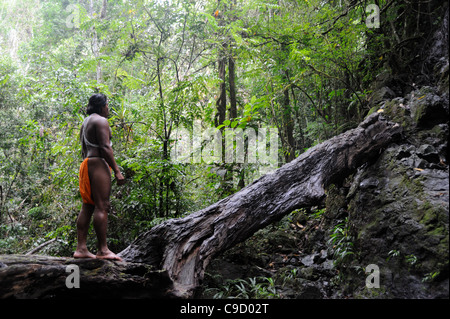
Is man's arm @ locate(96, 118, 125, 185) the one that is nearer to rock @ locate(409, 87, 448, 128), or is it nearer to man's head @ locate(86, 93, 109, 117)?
man's head @ locate(86, 93, 109, 117)

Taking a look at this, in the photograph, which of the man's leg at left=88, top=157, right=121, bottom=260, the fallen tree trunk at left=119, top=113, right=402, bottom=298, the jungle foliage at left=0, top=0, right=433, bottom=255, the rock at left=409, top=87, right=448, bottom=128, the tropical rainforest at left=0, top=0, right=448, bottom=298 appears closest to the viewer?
the man's leg at left=88, top=157, right=121, bottom=260

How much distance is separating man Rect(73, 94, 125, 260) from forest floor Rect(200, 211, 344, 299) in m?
1.60

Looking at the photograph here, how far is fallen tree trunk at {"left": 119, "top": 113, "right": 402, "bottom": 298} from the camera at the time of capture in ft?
11.5

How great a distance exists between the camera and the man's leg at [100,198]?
11.0 feet

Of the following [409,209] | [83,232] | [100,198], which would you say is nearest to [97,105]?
[100,198]

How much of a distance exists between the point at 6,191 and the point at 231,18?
30.4 feet

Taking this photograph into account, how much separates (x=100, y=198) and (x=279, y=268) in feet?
9.53

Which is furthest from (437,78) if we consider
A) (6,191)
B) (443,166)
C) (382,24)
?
(6,191)

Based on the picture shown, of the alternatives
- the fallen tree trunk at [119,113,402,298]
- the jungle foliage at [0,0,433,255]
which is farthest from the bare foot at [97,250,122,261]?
the jungle foliage at [0,0,433,255]

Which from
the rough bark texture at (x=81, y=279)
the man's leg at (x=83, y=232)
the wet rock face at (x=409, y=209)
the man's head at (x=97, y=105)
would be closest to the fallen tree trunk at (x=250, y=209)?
the rough bark texture at (x=81, y=279)

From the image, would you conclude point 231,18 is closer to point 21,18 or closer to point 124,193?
point 124,193

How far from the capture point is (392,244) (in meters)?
3.42

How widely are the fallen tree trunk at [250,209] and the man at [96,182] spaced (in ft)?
1.75
